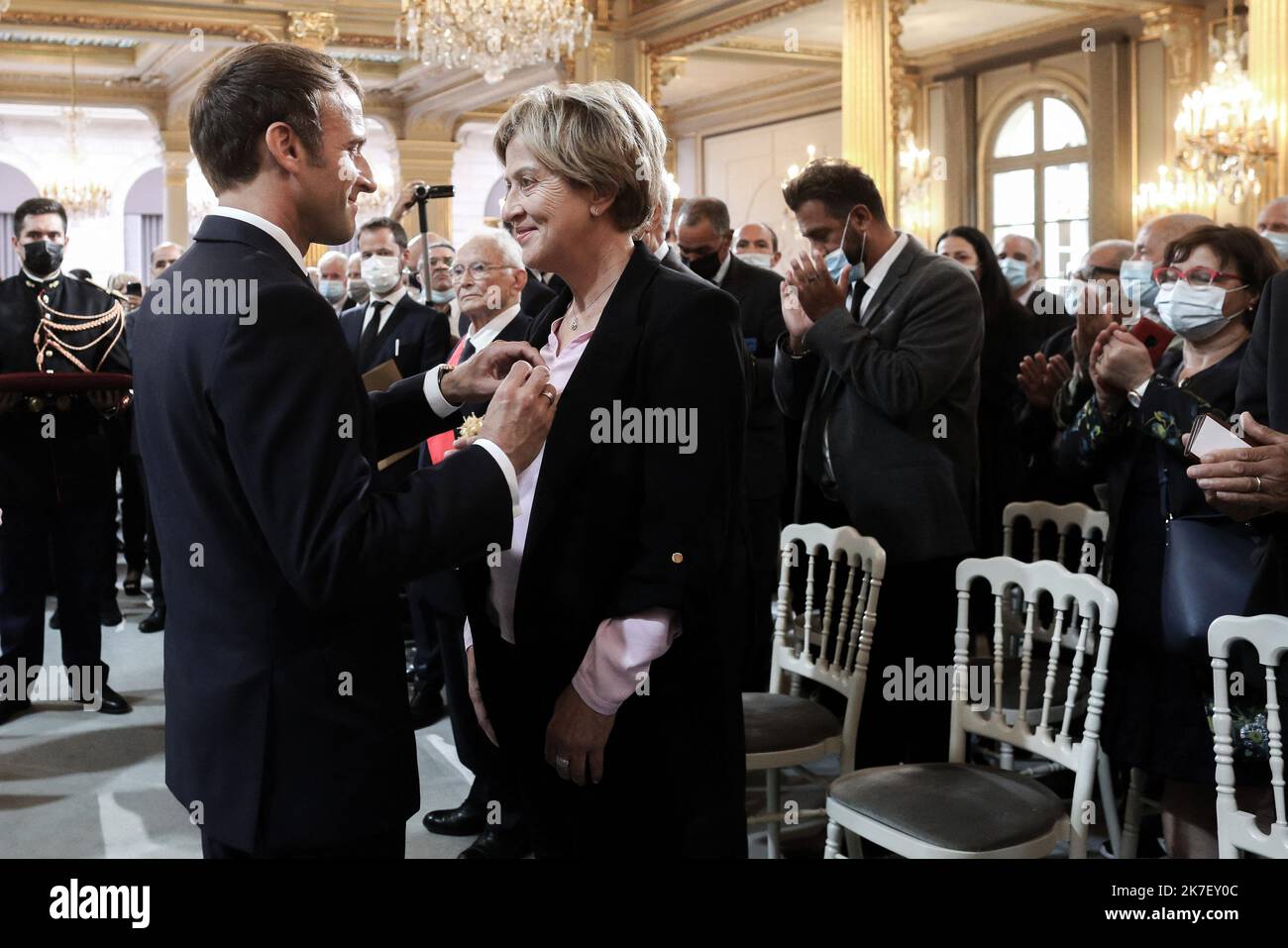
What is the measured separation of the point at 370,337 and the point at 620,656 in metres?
3.32

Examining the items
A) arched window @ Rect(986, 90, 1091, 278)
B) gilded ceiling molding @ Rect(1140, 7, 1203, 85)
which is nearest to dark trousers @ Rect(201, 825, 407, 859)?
gilded ceiling molding @ Rect(1140, 7, 1203, 85)

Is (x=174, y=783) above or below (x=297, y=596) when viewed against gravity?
below

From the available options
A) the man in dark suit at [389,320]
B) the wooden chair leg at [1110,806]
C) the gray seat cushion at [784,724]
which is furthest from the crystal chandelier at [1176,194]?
the gray seat cushion at [784,724]

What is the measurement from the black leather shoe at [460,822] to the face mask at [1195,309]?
2151 millimetres

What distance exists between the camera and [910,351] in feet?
10.1

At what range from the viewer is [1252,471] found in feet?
6.72

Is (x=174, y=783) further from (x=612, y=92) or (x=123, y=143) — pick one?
(x=123, y=143)

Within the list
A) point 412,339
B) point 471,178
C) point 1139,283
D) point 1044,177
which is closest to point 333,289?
point 412,339

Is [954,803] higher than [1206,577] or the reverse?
the reverse

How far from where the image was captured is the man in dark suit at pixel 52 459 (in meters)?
4.52

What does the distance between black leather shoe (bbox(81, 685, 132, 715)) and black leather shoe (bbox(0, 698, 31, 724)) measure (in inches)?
9.0

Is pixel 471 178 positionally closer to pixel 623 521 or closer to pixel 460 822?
pixel 460 822
